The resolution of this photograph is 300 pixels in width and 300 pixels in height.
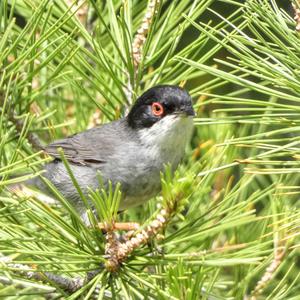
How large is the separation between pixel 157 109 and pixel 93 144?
457 mm

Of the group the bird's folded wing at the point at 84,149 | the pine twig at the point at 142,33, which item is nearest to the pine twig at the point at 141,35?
the pine twig at the point at 142,33

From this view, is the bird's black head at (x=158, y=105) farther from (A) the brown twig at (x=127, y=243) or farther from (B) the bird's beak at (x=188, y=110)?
(A) the brown twig at (x=127, y=243)

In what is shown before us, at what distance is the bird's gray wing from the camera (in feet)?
11.4

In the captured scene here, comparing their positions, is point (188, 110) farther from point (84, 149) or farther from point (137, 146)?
point (84, 149)

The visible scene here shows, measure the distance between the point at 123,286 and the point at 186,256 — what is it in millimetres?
237

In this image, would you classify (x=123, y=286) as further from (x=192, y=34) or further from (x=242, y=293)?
(x=192, y=34)

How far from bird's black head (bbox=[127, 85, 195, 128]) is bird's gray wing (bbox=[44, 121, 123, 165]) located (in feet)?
0.37

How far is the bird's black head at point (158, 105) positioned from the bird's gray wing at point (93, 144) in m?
0.11

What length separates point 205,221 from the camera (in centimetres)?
251

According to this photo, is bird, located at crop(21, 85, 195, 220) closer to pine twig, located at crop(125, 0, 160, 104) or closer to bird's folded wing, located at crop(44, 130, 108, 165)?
bird's folded wing, located at crop(44, 130, 108, 165)

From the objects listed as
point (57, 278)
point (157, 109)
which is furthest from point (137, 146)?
point (57, 278)

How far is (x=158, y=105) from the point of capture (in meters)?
3.19

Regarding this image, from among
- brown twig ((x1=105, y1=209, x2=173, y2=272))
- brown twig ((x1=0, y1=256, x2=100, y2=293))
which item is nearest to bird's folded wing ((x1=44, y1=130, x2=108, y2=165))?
brown twig ((x1=0, y1=256, x2=100, y2=293))

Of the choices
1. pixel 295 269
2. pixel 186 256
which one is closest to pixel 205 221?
pixel 186 256
